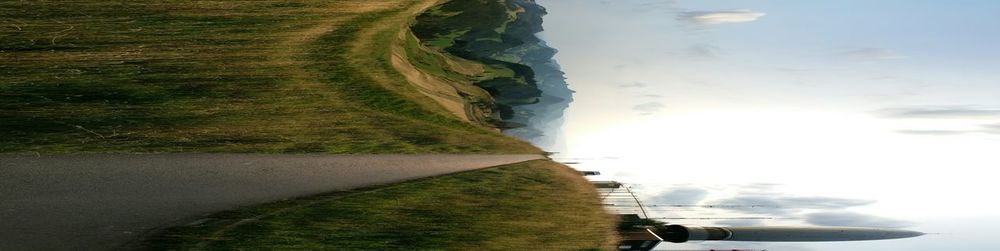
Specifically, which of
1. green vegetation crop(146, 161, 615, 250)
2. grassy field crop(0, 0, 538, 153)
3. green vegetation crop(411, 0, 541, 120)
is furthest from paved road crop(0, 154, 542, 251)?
green vegetation crop(411, 0, 541, 120)

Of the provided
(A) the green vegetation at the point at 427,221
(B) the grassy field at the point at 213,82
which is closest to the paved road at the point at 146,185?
(A) the green vegetation at the point at 427,221

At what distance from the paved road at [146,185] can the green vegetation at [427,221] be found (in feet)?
1.10

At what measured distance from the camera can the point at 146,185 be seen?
9.45 meters

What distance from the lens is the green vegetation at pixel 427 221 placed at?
8312 mm

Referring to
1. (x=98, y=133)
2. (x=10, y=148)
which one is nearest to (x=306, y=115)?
(x=98, y=133)

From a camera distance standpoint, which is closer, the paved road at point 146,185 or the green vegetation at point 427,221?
the paved road at point 146,185

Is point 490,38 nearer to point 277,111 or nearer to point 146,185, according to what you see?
point 277,111

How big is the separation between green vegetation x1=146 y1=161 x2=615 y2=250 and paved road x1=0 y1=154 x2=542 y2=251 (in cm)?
33

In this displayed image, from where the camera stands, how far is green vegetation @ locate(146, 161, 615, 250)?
8312mm

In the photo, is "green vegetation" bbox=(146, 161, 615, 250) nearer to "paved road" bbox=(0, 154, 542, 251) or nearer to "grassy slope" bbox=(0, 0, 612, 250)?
"grassy slope" bbox=(0, 0, 612, 250)

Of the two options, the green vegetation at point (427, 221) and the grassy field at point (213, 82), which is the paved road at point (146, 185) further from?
the grassy field at point (213, 82)

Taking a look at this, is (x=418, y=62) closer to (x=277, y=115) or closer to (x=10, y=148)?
Answer: (x=277, y=115)

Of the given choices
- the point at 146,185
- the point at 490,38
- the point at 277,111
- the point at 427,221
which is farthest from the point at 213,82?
the point at 490,38

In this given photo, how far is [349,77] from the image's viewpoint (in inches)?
656
